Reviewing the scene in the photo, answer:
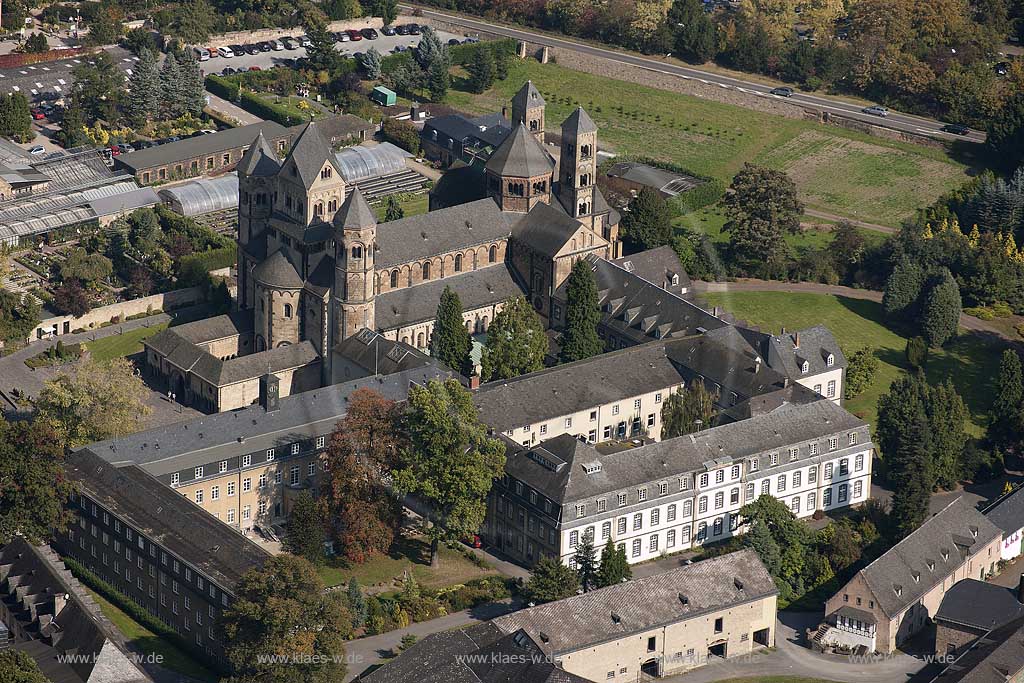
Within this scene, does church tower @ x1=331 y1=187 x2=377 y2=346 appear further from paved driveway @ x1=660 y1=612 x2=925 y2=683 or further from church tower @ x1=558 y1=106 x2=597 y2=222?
paved driveway @ x1=660 y1=612 x2=925 y2=683

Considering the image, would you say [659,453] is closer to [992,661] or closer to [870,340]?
[992,661]

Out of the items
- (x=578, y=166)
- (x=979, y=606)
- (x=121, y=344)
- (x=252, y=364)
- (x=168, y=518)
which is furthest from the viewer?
(x=578, y=166)

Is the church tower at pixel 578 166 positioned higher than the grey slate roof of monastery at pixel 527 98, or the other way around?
the grey slate roof of monastery at pixel 527 98

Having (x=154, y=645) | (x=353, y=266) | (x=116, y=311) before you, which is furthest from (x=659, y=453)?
(x=116, y=311)

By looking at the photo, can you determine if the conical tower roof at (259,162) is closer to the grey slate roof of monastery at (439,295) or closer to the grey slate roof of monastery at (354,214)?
the grey slate roof of monastery at (354,214)

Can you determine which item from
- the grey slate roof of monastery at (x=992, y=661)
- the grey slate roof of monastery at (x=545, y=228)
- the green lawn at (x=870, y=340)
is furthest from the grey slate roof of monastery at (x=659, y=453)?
the grey slate roof of monastery at (x=545, y=228)

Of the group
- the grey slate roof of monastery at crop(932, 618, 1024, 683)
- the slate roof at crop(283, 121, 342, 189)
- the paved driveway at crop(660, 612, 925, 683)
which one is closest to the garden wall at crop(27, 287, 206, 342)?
the slate roof at crop(283, 121, 342, 189)
